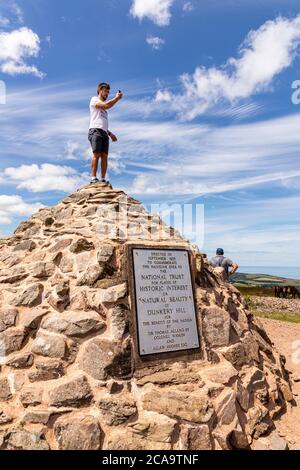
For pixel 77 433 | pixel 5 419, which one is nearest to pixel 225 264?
pixel 77 433

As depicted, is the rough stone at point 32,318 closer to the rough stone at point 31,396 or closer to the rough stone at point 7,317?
the rough stone at point 7,317

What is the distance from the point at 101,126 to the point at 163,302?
14.0 ft

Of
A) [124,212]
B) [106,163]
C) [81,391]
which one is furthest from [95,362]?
[106,163]

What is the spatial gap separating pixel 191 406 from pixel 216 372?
75 cm

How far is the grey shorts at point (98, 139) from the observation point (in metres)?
8.20

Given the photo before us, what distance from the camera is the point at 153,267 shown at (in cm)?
612

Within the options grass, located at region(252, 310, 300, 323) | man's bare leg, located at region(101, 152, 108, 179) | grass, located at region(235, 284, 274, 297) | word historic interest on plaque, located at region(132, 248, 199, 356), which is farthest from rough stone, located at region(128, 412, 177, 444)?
grass, located at region(235, 284, 274, 297)

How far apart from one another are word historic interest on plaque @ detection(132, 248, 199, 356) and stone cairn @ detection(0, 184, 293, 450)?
0.19 meters

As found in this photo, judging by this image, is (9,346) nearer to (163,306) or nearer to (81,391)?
(81,391)

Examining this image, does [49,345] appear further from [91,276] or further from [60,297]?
[91,276]

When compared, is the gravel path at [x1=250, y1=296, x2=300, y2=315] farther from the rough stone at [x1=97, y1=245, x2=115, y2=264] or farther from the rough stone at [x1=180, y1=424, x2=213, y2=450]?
the rough stone at [x1=180, y1=424, x2=213, y2=450]

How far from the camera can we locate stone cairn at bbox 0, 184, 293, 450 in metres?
4.73

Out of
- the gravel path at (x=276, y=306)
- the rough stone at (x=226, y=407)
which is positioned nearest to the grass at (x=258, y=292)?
the gravel path at (x=276, y=306)

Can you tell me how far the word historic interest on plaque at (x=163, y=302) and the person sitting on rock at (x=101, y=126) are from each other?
3.13 meters
